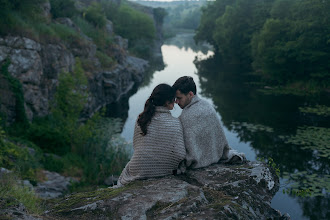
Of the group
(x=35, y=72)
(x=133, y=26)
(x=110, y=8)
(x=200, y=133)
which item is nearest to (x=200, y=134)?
(x=200, y=133)

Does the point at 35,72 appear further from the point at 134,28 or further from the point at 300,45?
the point at 134,28

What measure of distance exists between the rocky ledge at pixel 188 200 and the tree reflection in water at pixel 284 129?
6037mm

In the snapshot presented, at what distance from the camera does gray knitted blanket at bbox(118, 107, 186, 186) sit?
409 cm

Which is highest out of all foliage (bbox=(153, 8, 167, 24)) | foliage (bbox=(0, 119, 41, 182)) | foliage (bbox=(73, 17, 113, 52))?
foliage (bbox=(153, 8, 167, 24))

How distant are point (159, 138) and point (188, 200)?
1.15m

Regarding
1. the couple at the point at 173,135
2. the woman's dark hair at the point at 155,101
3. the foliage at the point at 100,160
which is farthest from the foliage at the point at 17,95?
the woman's dark hair at the point at 155,101

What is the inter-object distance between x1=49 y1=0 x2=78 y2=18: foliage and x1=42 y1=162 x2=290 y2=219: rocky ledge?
1723cm

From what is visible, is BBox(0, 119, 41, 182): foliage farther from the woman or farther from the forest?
the forest

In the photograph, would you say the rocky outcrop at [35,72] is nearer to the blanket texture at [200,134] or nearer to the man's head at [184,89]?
the man's head at [184,89]

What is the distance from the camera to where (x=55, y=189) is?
27.1ft

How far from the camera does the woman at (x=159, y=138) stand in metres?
4.09

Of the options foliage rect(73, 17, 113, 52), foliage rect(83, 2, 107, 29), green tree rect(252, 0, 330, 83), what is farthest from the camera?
foliage rect(83, 2, 107, 29)

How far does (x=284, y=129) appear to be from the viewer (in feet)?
48.7

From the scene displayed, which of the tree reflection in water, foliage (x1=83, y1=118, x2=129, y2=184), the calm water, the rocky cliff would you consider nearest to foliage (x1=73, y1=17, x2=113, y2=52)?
the calm water
